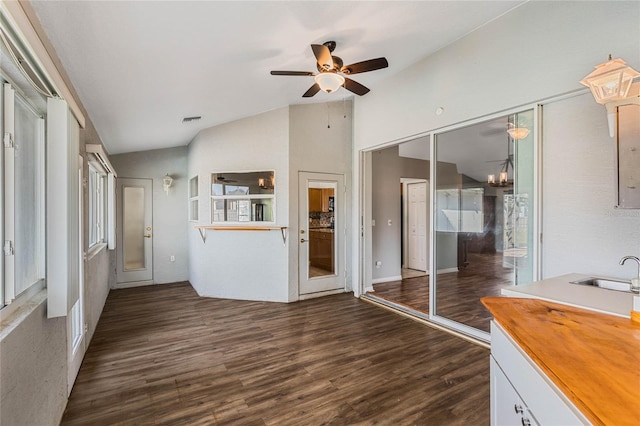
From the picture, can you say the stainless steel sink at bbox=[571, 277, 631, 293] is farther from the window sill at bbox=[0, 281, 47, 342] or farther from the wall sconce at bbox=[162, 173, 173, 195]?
the wall sconce at bbox=[162, 173, 173, 195]

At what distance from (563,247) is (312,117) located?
12.0 feet

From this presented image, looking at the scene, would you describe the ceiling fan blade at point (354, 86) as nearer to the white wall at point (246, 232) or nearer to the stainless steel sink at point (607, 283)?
the white wall at point (246, 232)

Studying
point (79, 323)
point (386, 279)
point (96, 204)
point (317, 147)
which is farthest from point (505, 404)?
Result: point (96, 204)

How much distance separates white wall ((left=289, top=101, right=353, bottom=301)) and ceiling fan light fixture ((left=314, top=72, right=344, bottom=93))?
75.6 inches

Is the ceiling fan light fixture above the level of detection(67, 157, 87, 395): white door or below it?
above

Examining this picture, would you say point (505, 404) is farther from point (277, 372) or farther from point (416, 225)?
point (416, 225)

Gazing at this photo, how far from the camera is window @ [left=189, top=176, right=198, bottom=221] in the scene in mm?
5559

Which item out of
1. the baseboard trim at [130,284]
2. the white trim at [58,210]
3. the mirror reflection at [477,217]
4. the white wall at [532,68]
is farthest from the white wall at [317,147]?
the baseboard trim at [130,284]

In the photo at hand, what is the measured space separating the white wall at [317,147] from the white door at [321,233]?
95mm

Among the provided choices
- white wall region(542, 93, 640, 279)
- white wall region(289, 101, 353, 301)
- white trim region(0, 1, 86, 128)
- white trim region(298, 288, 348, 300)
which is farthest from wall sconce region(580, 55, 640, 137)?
white trim region(298, 288, 348, 300)

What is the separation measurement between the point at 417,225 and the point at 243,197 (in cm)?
380

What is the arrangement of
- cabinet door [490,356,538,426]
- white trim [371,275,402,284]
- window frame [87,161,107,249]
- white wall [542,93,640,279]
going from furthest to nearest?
white trim [371,275,402,284], window frame [87,161,107,249], white wall [542,93,640,279], cabinet door [490,356,538,426]

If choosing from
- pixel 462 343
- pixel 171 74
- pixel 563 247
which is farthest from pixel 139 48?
pixel 462 343

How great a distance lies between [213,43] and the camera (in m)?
2.44
